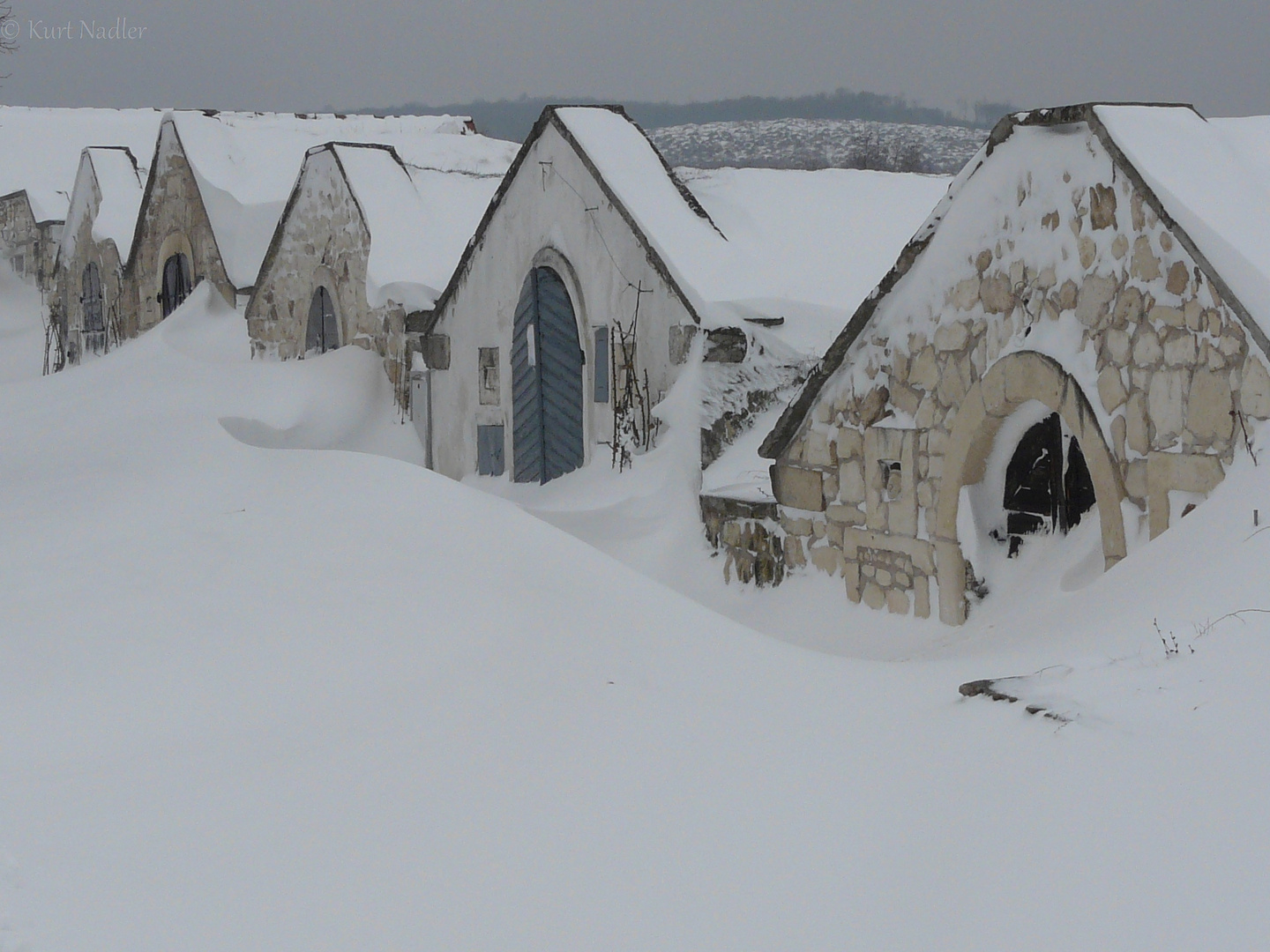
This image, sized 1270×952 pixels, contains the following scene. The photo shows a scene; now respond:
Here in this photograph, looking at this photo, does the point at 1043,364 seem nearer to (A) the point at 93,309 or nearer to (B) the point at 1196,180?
(B) the point at 1196,180

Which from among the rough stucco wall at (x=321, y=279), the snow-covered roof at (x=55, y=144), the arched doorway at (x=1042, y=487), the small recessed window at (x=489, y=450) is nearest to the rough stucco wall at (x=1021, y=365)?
the arched doorway at (x=1042, y=487)

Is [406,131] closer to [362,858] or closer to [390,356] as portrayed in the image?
[390,356]

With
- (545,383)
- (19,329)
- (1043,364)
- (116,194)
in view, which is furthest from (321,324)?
(19,329)

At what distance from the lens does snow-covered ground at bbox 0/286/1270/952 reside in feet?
8.79

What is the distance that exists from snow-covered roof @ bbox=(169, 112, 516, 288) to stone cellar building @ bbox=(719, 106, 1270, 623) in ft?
39.5

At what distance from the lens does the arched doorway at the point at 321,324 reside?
14406 millimetres

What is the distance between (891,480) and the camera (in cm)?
666

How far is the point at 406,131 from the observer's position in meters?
27.4

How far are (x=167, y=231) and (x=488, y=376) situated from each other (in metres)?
9.89

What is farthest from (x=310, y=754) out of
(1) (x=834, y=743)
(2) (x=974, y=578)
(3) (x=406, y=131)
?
(3) (x=406, y=131)

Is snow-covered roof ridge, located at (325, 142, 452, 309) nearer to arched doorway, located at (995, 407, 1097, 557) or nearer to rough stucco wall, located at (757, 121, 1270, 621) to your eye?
rough stucco wall, located at (757, 121, 1270, 621)

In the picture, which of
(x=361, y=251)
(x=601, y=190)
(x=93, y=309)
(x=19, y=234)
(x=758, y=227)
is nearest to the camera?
(x=601, y=190)

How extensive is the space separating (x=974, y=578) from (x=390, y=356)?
8.24m

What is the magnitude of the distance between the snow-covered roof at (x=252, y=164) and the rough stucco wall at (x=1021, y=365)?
12032 mm
